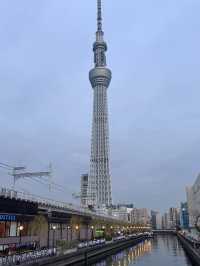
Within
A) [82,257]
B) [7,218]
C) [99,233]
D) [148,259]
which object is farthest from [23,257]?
[99,233]

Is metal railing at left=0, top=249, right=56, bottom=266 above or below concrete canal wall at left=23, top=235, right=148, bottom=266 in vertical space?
above

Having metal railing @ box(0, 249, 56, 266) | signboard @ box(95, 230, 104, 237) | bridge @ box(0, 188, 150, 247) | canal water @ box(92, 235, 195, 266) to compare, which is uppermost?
bridge @ box(0, 188, 150, 247)

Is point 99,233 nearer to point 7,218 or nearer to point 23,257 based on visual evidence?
point 7,218

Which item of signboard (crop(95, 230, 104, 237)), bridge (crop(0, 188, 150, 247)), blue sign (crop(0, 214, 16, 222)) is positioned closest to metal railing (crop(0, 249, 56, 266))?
bridge (crop(0, 188, 150, 247))

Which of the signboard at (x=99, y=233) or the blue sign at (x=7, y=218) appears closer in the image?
the blue sign at (x=7, y=218)

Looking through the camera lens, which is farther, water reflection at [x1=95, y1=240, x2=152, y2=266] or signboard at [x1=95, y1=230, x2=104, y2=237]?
signboard at [x1=95, y1=230, x2=104, y2=237]

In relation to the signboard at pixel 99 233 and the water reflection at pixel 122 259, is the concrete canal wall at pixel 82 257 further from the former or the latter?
the signboard at pixel 99 233

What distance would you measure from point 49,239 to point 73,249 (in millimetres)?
10086

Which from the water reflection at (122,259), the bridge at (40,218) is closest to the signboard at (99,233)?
the bridge at (40,218)

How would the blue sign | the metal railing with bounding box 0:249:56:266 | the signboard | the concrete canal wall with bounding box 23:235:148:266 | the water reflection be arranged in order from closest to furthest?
the metal railing with bounding box 0:249:56:266, the concrete canal wall with bounding box 23:235:148:266, the blue sign, the water reflection, the signboard

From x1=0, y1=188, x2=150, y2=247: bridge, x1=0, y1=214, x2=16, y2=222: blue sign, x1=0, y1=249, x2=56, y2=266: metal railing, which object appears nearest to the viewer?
x1=0, y1=249, x2=56, y2=266: metal railing

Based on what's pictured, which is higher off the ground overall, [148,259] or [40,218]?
[40,218]

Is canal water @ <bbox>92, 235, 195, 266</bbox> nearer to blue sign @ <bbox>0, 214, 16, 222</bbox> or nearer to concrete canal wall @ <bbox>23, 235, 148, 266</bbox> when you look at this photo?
concrete canal wall @ <bbox>23, 235, 148, 266</bbox>

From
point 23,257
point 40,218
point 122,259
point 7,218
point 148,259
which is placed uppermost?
point 7,218
